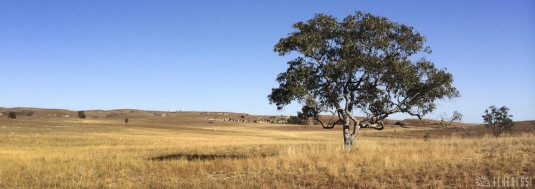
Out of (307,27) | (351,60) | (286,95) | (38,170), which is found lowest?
(38,170)

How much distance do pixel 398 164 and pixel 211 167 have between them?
26.1ft

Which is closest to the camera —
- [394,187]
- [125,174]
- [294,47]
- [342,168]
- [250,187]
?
[394,187]

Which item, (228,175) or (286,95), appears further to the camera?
(286,95)

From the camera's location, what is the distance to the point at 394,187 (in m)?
12.4

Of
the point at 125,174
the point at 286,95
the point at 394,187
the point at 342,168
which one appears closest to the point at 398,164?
the point at 342,168

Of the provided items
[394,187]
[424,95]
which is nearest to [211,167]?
[394,187]

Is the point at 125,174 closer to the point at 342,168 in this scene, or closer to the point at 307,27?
the point at 342,168

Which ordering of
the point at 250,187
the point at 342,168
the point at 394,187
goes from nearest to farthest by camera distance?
the point at 394,187, the point at 250,187, the point at 342,168

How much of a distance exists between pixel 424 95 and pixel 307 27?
767 centimetres

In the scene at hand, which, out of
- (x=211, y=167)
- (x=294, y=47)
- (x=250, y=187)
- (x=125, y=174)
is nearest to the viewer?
(x=250, y=187)

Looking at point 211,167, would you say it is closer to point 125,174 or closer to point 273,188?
point 125,174

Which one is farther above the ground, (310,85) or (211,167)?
(310,85)

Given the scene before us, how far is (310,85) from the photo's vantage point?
916 inches

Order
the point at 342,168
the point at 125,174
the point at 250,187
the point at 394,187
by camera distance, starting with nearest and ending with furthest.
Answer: the point at 394,187
the point at 250,187
the point at 342,168
the point at 125,174
